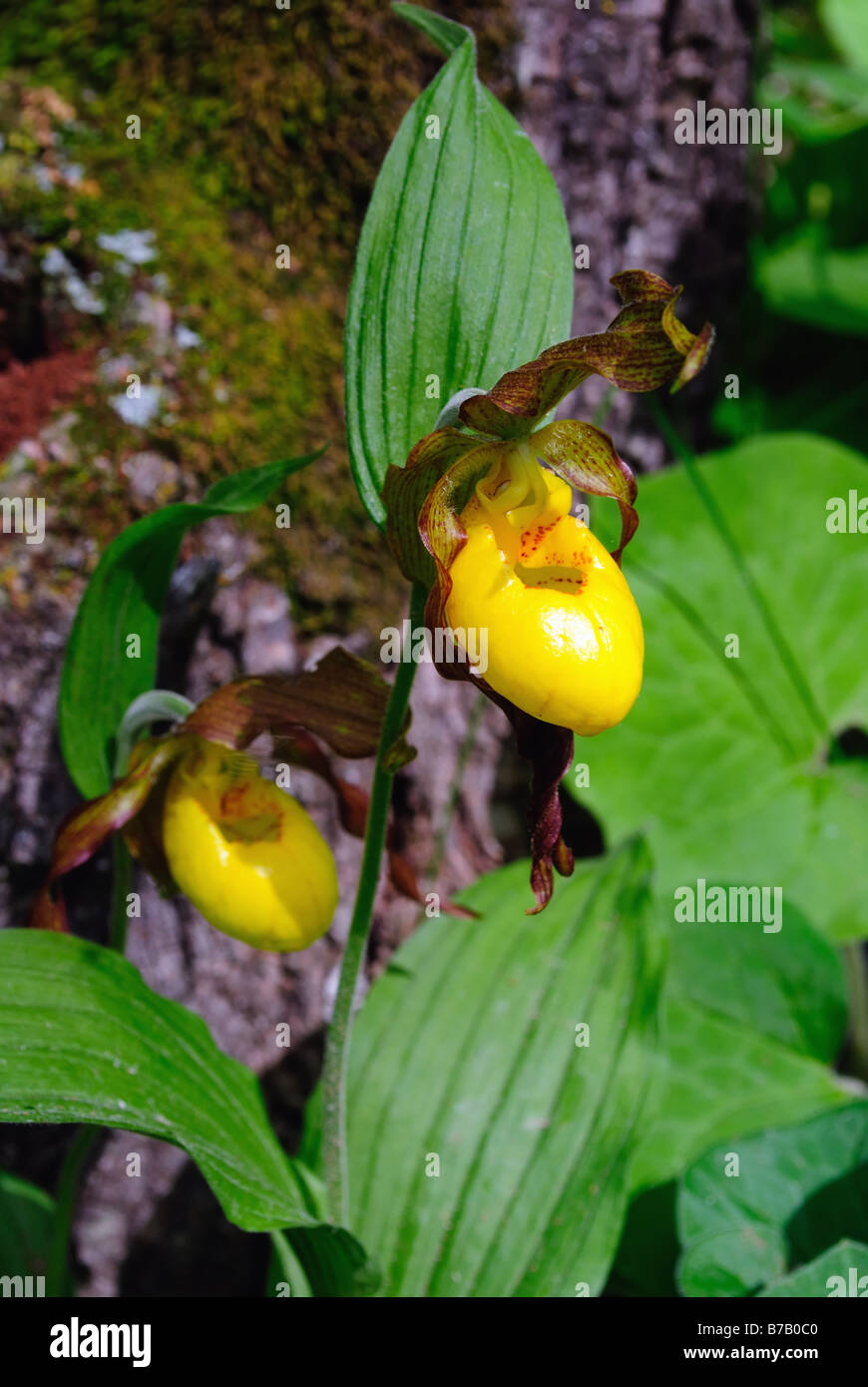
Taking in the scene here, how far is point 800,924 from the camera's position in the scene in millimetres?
1443

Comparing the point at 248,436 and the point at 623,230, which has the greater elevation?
the point at 623,230

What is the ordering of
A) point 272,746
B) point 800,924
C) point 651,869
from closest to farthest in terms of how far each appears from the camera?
1. point 272,746
2. point 651,869
3. point 800,924

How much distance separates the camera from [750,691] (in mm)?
1635

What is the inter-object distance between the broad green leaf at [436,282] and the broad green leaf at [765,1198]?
88 cm

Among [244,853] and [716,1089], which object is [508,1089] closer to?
[716,1089]

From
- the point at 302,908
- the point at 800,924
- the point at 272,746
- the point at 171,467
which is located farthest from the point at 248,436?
the point at 800,924

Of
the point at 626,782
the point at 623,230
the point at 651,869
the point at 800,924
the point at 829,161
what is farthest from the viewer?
the point at 829,161

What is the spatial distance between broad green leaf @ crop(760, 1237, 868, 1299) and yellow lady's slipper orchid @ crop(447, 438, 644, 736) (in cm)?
66

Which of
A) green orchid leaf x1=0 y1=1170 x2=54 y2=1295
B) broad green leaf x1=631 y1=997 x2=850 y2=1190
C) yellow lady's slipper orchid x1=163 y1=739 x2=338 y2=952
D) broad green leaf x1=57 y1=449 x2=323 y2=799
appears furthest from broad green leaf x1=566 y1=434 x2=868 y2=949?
green orchid leaf x1=0 y1=1170 x2=54 y2=1295

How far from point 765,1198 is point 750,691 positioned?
76 cm

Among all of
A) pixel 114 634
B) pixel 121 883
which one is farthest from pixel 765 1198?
pixel 114 634

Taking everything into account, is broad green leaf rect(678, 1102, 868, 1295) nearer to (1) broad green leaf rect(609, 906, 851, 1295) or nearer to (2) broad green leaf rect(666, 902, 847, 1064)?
(1) broad green leaf rect(609, 906, 851, 1295)
